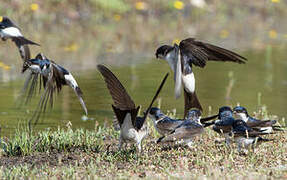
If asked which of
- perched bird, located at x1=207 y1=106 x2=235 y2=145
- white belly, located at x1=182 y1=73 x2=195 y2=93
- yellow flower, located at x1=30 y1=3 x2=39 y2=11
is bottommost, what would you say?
perched bird, located at x1=207 y1=106 x2=235 y2=145

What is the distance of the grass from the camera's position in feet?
17.6

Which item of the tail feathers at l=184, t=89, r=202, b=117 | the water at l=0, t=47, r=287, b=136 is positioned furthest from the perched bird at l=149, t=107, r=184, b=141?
the water at l=0, t=47, r=287, b=136

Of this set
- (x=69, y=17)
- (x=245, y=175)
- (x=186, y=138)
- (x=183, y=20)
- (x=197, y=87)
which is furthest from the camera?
(x=183, y=20)

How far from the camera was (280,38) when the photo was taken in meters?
18.3

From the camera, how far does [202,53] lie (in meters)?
6.70

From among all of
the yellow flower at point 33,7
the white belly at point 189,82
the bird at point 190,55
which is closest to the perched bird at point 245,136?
the bird at point 190,55

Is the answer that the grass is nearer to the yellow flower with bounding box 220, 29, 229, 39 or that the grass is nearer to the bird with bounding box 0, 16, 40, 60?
the bird with bounding box 0, 16, 40, 60

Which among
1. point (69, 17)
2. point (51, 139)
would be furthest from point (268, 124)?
point (69, 17)

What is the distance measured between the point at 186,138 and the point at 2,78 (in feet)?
20.4

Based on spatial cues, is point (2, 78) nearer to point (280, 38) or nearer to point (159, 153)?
point (159, 153)

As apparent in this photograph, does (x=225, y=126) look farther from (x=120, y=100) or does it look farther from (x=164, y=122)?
(x=120, y=100)

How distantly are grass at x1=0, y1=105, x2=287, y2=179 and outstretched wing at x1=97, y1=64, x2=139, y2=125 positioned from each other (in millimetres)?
397

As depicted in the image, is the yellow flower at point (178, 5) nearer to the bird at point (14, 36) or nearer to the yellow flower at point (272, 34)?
the yellow flower at point (272, 34)

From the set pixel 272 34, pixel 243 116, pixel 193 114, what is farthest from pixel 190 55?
pixel 272 34
